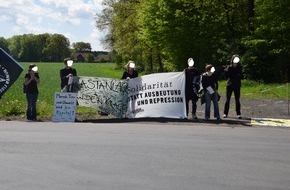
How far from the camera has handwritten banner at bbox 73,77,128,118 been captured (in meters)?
17.2

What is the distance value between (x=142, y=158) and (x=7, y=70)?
10.4 m

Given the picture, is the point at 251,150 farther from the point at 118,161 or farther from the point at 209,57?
the point at 209,57

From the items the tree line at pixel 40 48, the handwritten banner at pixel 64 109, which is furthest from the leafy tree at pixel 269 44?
the tree line at pixel 40 48

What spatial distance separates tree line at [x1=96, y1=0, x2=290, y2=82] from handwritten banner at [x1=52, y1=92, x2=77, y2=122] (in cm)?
2388

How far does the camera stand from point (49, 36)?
178m

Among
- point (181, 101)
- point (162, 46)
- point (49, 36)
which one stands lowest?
point (181, 101)

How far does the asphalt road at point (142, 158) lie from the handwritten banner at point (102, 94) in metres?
2.96

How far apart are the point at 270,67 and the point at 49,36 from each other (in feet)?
483

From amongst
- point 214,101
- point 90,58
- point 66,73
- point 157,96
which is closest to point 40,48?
point 90,58

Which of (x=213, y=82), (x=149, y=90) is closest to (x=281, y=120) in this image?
(x=213, y=82)

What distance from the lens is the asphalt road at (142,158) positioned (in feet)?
24.5

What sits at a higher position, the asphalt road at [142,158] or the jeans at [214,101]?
the jeans at [214,101]

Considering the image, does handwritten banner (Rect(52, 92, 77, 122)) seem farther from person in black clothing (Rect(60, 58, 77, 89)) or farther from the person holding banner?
the person holding banner

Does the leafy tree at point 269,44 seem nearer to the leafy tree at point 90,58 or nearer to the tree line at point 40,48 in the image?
the tree line at point 40,48
